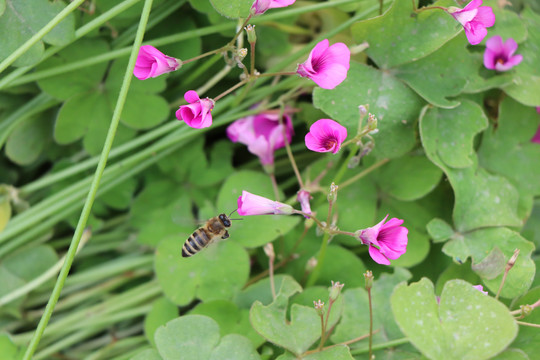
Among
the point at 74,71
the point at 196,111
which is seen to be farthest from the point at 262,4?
the point at 74,71

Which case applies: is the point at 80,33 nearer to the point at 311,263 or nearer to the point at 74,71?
the point at 74,71

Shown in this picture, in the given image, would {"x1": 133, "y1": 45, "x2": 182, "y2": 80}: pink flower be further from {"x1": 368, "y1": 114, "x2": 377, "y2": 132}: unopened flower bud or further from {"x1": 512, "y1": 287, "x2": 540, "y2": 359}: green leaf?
{"x1": 512, "y1": 287, "x2": 540, "y2": 359}: green leaf

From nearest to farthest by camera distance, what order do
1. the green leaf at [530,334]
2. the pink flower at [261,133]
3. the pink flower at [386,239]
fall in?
the pink flower at [386,239]
the green leaf at [530,334]
the pink flower at [261,133]

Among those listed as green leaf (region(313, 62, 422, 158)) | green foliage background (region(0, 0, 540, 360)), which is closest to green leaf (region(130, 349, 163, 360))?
green foliage background (region(0, 0, 540, 360))

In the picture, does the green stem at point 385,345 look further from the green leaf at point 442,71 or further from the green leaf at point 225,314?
the green leaf at point 442,71

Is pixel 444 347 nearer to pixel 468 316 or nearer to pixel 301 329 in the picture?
pixel 468 316

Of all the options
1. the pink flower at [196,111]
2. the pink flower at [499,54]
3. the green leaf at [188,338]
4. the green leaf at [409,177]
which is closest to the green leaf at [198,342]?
the green leaf at [188,338]

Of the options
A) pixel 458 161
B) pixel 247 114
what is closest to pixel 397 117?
pixel 458 161
